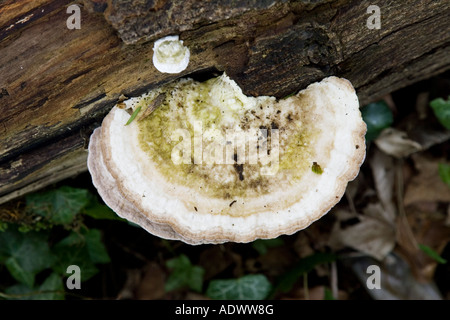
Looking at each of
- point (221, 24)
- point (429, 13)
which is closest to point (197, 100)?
point (221, 24)

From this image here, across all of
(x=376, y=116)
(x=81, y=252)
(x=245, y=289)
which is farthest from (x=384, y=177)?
(x=81, y=252)

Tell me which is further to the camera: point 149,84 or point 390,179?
point 390,179

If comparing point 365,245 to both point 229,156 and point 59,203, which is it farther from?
point 59,203

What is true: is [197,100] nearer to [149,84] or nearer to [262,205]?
[149,84]

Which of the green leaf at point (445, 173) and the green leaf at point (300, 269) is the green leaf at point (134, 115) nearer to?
the green leaf at point (300, 269)
